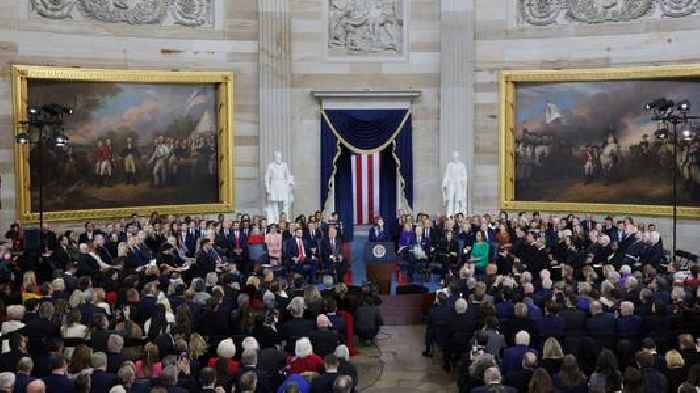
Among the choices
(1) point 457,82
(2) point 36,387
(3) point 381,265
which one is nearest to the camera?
(2) point 36,387

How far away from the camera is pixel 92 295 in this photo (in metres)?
16.1

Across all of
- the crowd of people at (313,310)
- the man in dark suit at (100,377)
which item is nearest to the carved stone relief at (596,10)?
the crowd of people at (313,310)

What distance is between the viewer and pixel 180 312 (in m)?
14.2

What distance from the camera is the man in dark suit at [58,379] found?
37.8 ft

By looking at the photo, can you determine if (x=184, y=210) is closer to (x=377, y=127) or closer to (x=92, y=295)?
(x=377, y=127)

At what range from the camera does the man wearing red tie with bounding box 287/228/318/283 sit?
78.9 feet

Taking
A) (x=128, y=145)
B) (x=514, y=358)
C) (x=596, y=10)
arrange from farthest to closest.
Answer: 1. (x=596, y=10)
2. (x=128, y=145)
3. (x=514, y=358)

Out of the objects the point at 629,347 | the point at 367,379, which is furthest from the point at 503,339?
the point at 367,379

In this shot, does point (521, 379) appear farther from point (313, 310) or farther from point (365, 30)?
point (365, 30)

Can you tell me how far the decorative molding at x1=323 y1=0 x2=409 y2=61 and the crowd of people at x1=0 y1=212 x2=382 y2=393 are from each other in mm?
7623

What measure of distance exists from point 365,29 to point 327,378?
2070 cm

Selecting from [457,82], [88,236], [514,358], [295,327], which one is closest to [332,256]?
[88,236]

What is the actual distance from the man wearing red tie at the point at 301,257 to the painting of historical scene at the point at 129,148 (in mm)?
6538

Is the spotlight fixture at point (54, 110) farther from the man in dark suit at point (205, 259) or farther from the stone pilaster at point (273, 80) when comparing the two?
the stone pilaster at point (273, 80)
